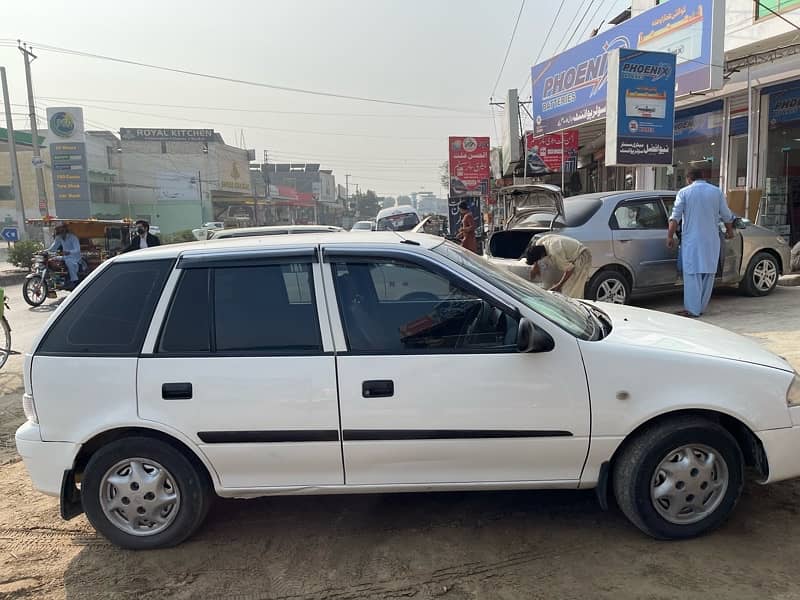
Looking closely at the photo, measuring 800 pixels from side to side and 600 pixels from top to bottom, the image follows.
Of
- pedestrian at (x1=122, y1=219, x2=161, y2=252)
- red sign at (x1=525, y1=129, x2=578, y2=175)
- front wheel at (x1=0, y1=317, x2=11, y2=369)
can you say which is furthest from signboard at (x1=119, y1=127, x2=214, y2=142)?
front wheel at (x1=0, y1=317, x2=11, y2=369)

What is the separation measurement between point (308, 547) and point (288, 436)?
68cm

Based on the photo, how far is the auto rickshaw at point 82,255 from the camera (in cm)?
1230

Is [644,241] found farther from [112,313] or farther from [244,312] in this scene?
[112,313]

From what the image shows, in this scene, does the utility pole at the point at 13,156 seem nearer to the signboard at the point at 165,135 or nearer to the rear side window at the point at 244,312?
the rear side window at the point at 244,312

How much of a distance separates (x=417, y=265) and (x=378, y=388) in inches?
27.4

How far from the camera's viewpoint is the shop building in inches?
420

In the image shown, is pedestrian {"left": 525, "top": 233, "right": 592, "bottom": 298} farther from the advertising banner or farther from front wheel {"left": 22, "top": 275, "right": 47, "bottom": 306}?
the advertising banner

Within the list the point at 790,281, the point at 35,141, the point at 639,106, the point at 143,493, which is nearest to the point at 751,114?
the point at 639,106

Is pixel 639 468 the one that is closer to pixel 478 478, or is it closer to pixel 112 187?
pixel 478 478

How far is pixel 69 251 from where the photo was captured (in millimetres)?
12469

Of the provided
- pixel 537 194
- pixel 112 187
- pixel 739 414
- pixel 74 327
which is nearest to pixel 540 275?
pixel 537 194

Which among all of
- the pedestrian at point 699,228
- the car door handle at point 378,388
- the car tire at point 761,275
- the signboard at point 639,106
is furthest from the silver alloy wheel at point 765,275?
the car door handle at point 378,388

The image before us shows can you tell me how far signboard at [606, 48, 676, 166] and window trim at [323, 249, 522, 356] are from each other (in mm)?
8689

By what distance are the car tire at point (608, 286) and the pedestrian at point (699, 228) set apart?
0.78 meters
